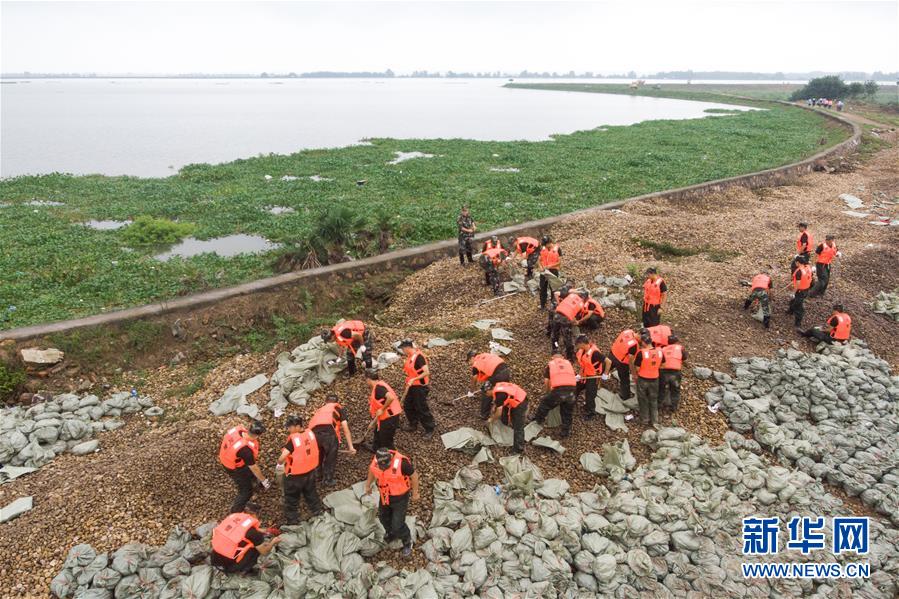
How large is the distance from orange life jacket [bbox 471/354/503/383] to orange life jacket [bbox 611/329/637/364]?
6.42 ft

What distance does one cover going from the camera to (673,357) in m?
7.87

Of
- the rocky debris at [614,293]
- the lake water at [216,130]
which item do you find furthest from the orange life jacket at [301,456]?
the lake water at [216,130]

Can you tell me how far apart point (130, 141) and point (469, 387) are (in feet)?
138

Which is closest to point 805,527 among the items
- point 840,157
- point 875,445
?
point 875,445

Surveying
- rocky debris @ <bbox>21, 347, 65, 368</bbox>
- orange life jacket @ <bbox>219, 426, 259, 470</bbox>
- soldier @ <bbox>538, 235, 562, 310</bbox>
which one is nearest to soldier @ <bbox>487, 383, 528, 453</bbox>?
orange life jacket @ <bbox>219, 426, 259, 470</bbox>

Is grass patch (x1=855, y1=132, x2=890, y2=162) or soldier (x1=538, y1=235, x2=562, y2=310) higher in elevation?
grass patch (x1=855, y1=132, x2=890, y2=162)

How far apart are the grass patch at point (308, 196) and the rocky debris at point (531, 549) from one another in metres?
5.63

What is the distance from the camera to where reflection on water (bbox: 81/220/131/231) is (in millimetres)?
18297

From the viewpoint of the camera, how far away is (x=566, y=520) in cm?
613

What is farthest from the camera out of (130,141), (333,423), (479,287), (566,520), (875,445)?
(130,141)

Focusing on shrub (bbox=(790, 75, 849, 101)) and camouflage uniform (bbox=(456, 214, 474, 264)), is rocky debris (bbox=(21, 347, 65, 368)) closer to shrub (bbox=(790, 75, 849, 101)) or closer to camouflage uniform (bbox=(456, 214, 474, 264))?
camouflage uniform (bbox=(456, 214, 474, 264))

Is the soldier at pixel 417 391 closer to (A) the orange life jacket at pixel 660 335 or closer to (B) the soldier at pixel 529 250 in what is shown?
(A) the orange life jacket at pixel 660 335

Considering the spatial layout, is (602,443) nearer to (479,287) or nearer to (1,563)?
(479,287)

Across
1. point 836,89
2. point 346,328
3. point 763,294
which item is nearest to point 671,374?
point 763,294
